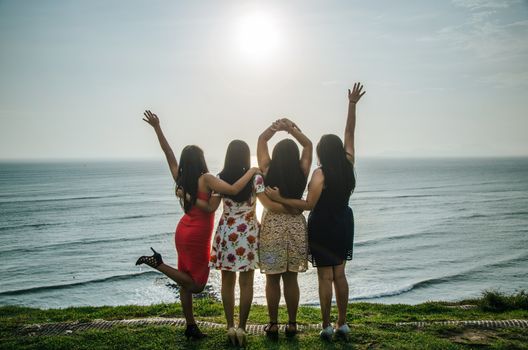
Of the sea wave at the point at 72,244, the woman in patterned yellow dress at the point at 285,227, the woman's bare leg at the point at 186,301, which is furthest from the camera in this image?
the sea wave at the point at 72,244

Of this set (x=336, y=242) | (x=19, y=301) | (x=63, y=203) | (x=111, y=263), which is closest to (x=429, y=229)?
(x=111, y=263)

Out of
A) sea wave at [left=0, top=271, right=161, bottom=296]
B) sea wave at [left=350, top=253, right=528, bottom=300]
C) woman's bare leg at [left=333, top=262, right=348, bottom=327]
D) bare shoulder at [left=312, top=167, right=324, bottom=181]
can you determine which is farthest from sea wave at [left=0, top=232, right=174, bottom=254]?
bare shoulder at [left=312, top=167, right=324, bottom=181]

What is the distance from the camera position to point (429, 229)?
1228 inches

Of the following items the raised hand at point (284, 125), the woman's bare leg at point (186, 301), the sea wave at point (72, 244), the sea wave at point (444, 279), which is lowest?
the sea wave at point (72, 244)

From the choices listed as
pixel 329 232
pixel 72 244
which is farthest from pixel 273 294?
pixel 72 244

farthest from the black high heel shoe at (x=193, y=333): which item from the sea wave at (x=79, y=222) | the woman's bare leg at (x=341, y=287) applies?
the sea wave at (x=79, y=222)

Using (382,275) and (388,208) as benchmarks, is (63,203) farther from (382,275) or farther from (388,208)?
(382,275)

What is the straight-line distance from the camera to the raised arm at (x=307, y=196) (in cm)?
530

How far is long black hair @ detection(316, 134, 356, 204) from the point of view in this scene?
538 centimetres

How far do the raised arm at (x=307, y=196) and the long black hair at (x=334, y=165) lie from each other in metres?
0.11

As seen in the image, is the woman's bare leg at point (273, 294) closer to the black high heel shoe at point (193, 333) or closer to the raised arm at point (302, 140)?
the black high heel shoe at point (193, 333)

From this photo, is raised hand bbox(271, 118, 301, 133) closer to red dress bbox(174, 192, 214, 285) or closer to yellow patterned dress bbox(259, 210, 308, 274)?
yellow patterned dress bbox(259, 210, 308, 274)

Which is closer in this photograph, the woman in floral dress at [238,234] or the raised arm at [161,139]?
the woman in floral dress at [238,234]

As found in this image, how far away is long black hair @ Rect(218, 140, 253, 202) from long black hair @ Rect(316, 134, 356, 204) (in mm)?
933
